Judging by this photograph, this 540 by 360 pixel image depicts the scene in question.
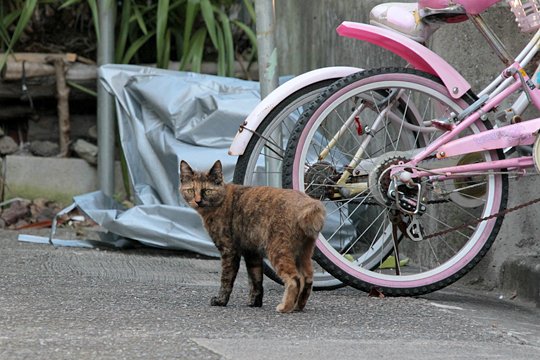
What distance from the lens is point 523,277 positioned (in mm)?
4742

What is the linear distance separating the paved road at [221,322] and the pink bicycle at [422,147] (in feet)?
0.73

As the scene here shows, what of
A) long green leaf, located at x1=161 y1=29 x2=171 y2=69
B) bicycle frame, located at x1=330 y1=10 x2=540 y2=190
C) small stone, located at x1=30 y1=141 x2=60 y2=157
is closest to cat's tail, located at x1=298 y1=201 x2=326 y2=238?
bicycle frame, located at x1=330 y1=10 x2=540 y2=190

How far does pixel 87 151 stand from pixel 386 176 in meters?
4.17

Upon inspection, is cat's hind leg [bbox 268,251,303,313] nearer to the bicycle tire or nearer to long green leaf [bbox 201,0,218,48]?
the bicycle tire

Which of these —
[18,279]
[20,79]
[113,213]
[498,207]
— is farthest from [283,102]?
[20,79]

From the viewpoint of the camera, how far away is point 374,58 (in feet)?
19.8

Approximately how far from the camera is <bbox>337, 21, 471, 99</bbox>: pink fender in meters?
4.40

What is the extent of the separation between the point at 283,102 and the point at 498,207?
96 cm

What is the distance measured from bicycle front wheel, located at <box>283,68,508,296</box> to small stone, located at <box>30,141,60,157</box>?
12.6 ft

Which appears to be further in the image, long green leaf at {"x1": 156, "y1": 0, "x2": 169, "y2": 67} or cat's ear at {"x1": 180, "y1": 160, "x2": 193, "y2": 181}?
long green leaf at {"x1": 156, "y1": 0, "x2": 169, "y2": 67}

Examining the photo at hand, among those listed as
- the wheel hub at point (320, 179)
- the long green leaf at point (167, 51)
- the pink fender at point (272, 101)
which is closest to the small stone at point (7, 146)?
the long green leaf at point (167, 51)

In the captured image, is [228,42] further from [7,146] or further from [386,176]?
[386,176]

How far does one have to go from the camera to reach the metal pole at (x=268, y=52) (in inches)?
207

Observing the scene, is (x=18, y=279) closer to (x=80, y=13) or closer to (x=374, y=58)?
(x=374, y=58)
